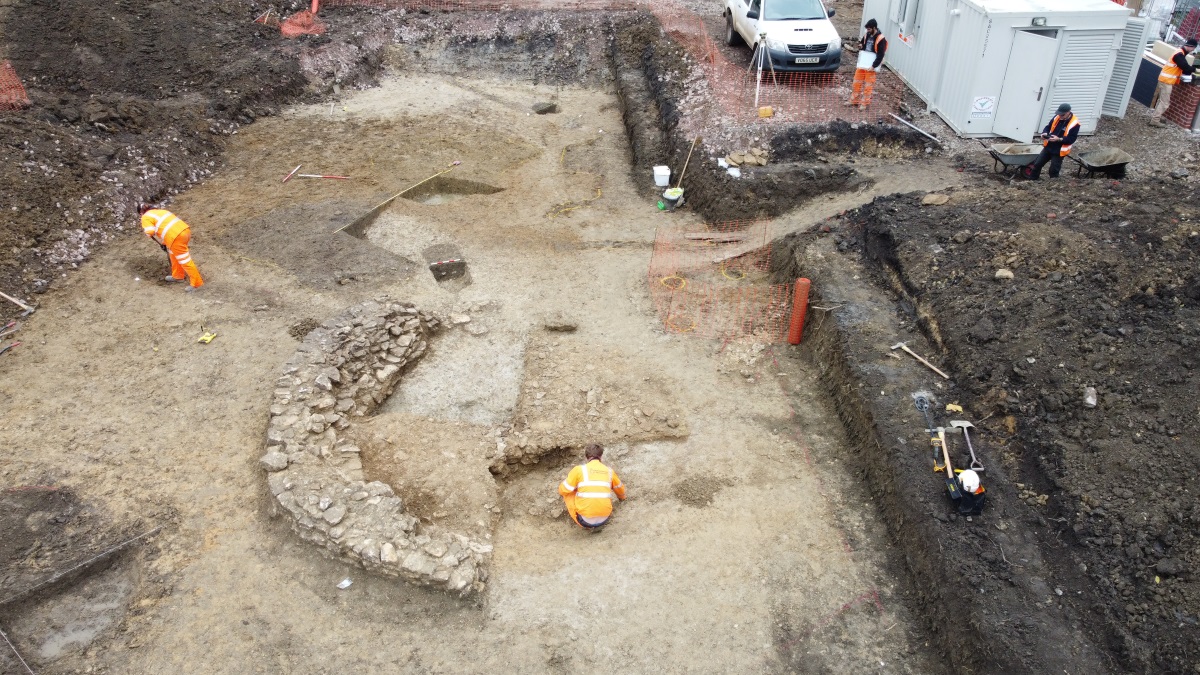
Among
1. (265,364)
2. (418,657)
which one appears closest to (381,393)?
(265,364)

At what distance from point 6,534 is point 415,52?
16275mm

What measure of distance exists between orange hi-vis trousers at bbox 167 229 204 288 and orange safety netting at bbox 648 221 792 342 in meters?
6.96

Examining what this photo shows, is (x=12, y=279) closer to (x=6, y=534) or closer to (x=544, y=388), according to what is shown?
(x=6, y=534)

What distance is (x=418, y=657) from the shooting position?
19.7 feet

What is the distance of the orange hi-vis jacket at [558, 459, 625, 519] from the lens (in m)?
6.87

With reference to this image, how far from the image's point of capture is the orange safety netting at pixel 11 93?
A: 42.9 ft

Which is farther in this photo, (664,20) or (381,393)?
(664,20)

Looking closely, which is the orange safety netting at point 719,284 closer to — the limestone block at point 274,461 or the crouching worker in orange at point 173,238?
the limestone block at point 274,461

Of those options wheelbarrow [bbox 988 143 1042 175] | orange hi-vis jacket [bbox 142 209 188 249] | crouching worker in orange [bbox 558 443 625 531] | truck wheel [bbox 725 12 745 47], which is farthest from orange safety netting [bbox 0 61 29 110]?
wheelbarrow [bbox 988 143 1042 175]

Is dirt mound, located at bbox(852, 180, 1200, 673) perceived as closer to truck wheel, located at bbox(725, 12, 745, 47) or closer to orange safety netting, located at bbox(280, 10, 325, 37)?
truck wheel, located at bbox(725, 12, 745, 47)

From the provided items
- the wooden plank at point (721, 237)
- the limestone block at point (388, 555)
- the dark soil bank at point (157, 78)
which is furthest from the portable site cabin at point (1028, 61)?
the limestone block at point (388, 555)

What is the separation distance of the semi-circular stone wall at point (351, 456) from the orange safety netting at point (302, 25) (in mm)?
12369

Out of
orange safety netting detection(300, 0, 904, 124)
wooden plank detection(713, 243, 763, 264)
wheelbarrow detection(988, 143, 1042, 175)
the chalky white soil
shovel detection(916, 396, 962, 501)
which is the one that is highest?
orange safety netting detection(300, 0, 904, 124)

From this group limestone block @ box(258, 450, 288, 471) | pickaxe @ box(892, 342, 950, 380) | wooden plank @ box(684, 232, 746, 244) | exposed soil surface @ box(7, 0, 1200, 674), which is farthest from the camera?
wooden plank @ box(684, 232, 746, 244)
